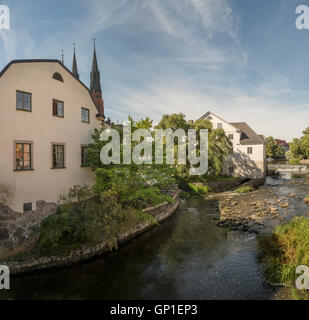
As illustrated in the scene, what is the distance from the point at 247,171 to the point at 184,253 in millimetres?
28890

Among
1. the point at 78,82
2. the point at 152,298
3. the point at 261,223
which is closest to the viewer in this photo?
the point at 152,298

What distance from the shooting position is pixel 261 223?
54.9 feet

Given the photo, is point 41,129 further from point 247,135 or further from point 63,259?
point 247,135

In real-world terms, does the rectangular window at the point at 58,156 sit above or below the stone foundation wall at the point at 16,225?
above

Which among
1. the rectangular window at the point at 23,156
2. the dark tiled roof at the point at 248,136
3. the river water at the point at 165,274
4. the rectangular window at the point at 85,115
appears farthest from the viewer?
the dark tiled roof at the point at 248,136

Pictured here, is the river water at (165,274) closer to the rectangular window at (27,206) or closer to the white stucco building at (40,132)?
the rectangular window at (27,206)

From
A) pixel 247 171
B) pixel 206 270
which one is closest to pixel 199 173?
pixel 247 171

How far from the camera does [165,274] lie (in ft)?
35.3

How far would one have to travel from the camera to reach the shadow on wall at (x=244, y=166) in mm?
36688

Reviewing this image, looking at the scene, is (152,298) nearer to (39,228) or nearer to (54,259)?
(54,259)

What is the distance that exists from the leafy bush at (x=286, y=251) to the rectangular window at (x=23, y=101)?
1555cm

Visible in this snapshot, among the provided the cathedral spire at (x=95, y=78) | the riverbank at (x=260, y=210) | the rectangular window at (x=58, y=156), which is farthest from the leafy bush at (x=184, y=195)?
the cathedral spire at (x=95, y=78)

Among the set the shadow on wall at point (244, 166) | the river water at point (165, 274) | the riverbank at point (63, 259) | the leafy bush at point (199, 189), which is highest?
the shadow on wall at point (244, 166)
